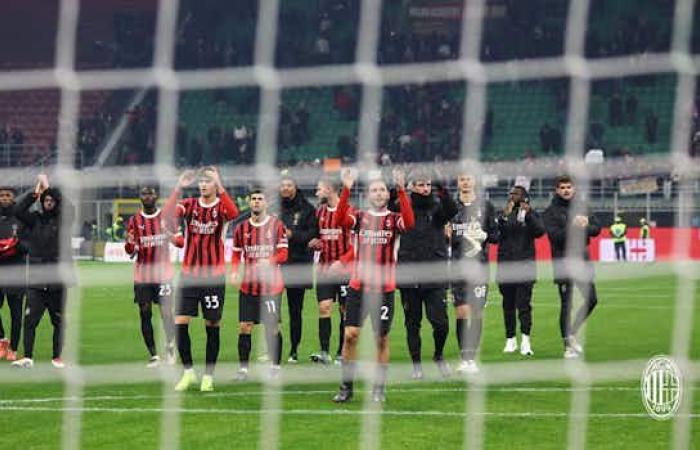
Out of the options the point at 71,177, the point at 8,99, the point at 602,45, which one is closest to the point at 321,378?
the point at 71,177

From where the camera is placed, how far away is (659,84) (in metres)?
24.7

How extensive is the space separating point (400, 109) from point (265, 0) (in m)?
2.98

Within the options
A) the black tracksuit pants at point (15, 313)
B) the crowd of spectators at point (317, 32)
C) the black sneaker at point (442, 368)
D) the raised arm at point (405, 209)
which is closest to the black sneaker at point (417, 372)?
the black sneaker at point (442, 368)

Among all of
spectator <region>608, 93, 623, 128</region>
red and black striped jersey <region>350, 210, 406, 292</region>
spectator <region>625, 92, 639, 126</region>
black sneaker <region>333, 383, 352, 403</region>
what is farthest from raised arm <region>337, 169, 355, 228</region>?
spectator <region>625, 92, 639, 126</region>

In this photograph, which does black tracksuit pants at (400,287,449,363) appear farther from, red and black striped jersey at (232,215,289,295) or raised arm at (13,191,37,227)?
raised arm at (13,191,37,227)

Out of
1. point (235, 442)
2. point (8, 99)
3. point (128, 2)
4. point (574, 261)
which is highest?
point (128, 2)

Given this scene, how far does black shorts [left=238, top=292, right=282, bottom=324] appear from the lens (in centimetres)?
1035

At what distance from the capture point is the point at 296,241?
37.1ft

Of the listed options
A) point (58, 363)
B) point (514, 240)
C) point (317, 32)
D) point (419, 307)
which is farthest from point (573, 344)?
point (317, 32)

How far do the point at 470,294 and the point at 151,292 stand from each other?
2.70 metres

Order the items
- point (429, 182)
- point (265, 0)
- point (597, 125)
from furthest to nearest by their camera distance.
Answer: point (597, 125), point (265, 0), point (429, 182)

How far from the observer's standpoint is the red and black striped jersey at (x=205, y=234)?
393 inches

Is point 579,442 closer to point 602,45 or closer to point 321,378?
point 321,378

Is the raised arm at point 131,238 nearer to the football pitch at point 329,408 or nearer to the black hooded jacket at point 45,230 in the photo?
the black hooded jacket at point 45,230
